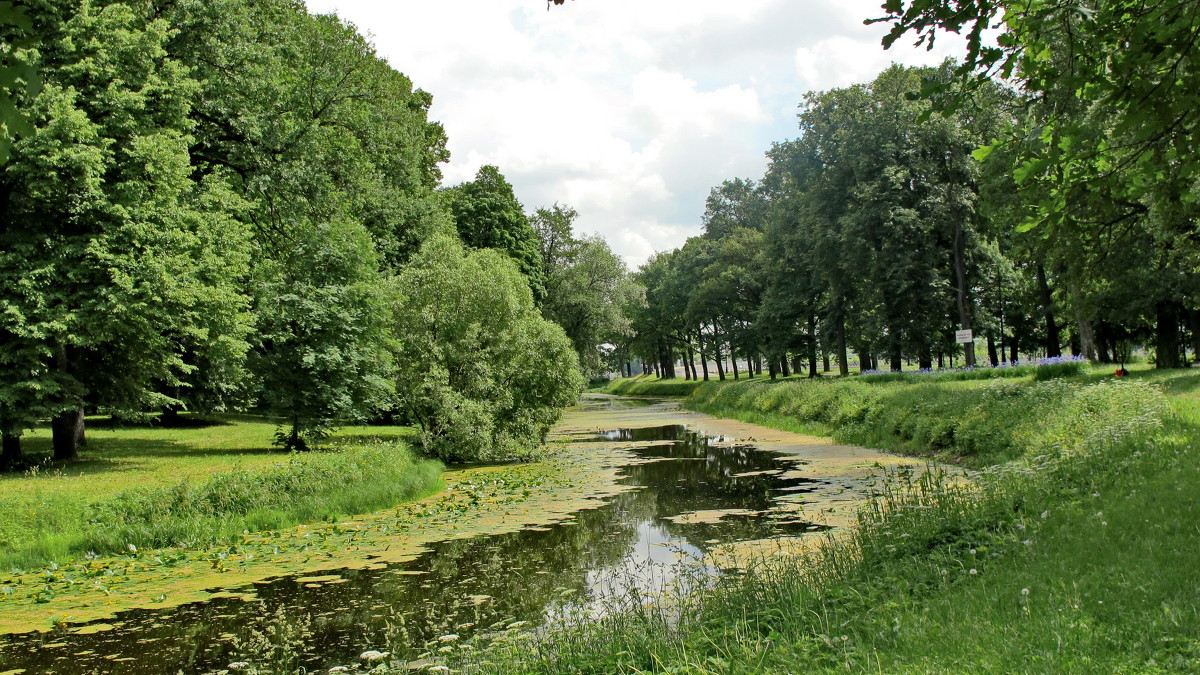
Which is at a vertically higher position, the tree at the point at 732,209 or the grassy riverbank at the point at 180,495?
the tree at the point at 732,209

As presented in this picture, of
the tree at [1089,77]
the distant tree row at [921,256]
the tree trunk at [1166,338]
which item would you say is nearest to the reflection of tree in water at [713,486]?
the tree at [1089,77]

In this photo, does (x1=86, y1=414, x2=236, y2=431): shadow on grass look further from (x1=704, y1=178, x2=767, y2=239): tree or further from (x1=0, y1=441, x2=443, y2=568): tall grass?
(x1=704, y1=178, x2=767, y2=239): tree

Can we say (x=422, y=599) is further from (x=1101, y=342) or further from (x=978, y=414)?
(x=1101, y=342)

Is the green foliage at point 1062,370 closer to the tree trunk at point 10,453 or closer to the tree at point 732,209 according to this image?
the tree trunk at point 10,453

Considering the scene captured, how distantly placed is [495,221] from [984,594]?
47.6 meters

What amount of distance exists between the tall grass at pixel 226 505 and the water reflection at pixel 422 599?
3.75 metres

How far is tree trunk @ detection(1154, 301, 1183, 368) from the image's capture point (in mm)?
29688

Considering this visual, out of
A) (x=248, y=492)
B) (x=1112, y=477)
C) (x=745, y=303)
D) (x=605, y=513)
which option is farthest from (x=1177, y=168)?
(x=745, y=303)

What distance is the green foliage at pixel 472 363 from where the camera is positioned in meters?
23.5

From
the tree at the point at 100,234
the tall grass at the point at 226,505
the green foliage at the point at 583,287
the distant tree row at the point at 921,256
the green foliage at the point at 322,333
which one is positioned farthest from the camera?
the green foliage at the point at 583,287

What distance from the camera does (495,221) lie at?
52.1 metres

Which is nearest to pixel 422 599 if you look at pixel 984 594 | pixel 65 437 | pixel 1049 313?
pixel 984 594

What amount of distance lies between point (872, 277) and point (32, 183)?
32.4 meters

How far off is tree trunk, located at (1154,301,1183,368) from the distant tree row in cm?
8
